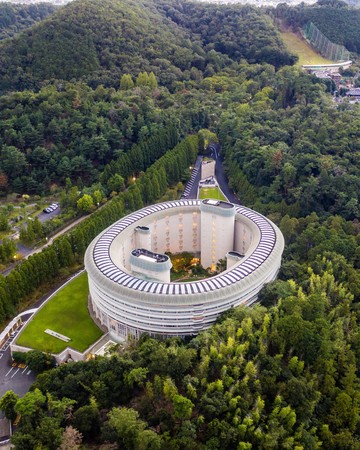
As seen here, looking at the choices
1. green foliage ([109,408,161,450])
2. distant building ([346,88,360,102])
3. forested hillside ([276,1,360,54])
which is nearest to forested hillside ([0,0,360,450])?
green foliage ([109,408,161,450])

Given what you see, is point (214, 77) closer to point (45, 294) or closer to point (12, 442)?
point (45, 294)

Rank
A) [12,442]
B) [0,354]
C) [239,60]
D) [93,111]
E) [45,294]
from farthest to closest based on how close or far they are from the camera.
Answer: [239,60]
[93,111]
[45,294]
[0,354]
[12,442]

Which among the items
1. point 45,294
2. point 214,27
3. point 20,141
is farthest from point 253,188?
point 214,27

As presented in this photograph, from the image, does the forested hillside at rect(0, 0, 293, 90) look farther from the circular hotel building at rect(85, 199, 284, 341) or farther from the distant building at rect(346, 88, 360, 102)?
the circular hotel building at rect(85, 199, 284, 341)

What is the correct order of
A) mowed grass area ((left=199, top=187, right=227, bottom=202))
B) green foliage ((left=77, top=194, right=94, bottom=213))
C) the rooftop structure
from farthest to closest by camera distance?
1. the rooftop structure
2. mowed grass area ((left=199, top=187, right=227, bottom=202))
3. green foliage ((left=77, top=194, right=94, bottom=213))

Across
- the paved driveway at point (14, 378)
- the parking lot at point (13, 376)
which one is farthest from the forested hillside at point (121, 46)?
the paved driveway at point (14, 378)
